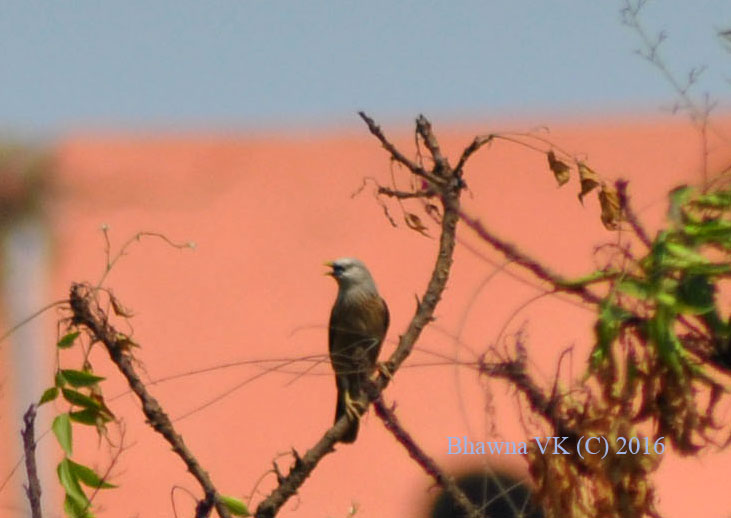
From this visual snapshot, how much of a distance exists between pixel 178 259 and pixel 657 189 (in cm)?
183

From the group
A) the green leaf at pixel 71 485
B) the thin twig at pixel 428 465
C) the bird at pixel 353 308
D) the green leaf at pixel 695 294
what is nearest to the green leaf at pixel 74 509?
the green leaf at pixel 71 485

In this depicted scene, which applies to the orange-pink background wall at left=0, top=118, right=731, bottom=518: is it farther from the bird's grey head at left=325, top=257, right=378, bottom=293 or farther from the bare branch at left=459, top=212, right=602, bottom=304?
the bare branch at left=459, top=212, right=602, bottom=304

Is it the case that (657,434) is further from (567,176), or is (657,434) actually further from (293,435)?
(293,435)

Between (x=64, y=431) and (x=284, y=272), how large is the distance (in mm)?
3728

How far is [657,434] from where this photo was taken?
6.35 ft

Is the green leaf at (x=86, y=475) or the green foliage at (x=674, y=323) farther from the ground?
the green foliage at (x=674, y=323)

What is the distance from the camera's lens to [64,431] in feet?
7.23

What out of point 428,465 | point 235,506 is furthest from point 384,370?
point 235,506

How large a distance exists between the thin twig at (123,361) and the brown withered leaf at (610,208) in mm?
677

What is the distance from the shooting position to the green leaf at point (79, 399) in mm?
2205

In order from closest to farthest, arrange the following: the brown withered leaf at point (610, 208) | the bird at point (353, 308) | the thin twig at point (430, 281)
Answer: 1. the brown withered leaf at point (610, 208)
2. the thin twig at point (430, 281)
3. the bird at point (353, 308)

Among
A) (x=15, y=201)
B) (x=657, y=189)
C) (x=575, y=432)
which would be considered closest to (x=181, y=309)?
(x=15, y=201)

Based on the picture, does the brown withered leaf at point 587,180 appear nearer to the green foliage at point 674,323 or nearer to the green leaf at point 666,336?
the green foliage at point 674,323

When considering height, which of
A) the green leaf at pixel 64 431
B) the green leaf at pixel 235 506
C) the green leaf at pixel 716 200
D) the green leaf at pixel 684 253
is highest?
the green leaf at pixel 716 200
